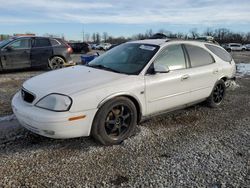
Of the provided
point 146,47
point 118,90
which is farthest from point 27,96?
point 146,47

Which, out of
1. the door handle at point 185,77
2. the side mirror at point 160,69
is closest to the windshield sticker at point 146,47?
the side mirror at point 160,69

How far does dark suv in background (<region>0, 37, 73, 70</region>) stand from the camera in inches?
Answer: 417

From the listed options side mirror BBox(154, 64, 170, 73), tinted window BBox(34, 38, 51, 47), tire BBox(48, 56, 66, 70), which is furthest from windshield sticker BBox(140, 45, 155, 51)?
tinted window BBox(34, 38, 51, 47)

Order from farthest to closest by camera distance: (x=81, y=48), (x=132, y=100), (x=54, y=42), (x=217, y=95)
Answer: (x=81, y=48) < (x=54, y=42) < (x=217, y=95) < (x=132, y=100)

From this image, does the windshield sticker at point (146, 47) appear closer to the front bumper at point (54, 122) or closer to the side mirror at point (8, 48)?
the front bumper at point (54, 122)

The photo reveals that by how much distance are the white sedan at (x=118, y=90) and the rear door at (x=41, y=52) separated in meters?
6.74

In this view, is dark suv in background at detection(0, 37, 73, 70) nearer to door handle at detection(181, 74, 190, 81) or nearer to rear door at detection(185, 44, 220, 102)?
rear door at detection(185, 44, 220, 102)

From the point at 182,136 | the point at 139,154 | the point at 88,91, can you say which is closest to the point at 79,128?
the point at 88,91

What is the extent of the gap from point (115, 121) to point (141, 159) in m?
0.70

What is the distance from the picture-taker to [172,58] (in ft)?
16.1

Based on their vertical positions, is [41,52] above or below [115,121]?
above

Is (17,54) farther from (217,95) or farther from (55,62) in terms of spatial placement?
(217,95)

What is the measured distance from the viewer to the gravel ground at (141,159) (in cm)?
312

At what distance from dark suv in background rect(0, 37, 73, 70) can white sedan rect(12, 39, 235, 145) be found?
21.9 ft
